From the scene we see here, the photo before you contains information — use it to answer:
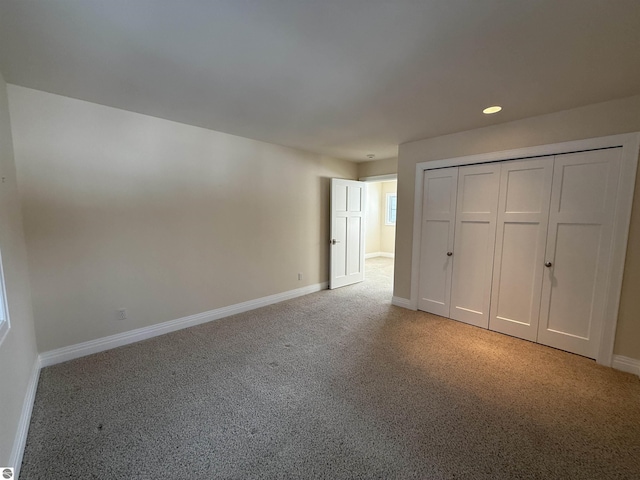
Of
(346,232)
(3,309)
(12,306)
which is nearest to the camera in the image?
(3,309)

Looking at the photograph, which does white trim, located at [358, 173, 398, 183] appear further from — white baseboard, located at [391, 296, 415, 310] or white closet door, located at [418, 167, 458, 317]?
white baseboard, located at [391, 296, 415, 310]

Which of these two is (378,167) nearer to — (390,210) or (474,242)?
(474,242)

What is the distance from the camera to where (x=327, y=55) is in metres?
1.75

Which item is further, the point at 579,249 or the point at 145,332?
the point at 145,332

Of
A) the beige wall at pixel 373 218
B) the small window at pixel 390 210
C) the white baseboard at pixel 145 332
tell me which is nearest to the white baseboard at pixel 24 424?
the white baseboard at pixel 145 332

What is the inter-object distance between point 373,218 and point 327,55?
7.21m

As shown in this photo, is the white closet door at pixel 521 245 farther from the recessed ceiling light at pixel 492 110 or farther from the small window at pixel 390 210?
the small window at pixel 390 210

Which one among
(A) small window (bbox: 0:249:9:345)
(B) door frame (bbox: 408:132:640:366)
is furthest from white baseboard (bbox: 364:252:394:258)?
(A) small window (bbox: 0:249:9:345)

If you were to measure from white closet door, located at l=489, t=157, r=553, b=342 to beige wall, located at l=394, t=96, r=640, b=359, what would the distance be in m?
0.27

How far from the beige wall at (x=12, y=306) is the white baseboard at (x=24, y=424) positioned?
5 cm

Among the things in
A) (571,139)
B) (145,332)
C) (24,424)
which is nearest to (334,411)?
(24,424)

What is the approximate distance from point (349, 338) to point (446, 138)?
282 cm

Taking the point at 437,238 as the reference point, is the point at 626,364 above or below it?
below

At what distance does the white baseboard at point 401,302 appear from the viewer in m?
3.96
